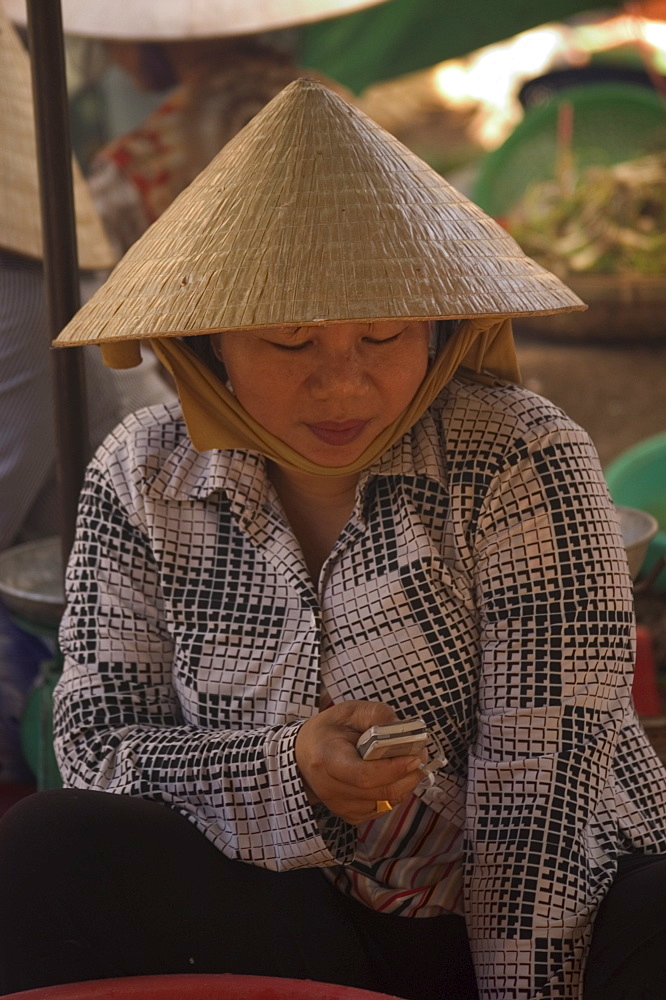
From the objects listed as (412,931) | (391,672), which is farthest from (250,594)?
(412,931)

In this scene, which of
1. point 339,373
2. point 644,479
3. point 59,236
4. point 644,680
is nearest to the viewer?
point 339,373

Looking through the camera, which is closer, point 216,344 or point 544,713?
point 544,713

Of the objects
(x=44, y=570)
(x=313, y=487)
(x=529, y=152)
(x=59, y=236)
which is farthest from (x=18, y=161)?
(x=529, y=152)

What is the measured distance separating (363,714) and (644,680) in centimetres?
114

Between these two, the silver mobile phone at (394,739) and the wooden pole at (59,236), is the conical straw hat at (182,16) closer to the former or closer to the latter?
the wooden pole at (59,236)

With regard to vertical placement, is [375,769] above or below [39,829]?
above

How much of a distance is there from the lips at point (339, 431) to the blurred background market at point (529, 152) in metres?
1.23

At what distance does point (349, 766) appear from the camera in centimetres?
118

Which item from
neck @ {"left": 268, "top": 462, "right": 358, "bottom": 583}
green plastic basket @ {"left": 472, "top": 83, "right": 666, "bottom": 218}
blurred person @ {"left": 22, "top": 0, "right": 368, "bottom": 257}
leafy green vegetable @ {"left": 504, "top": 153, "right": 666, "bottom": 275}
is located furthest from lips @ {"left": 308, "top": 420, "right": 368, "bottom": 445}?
green plastic basket @ {"left": 472, "top": 83, "right": 666, "bottom": 218}

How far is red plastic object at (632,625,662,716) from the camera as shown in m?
2.18

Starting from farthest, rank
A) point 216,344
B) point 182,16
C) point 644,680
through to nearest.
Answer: point 182,16 → point 644,680 → point 216,344

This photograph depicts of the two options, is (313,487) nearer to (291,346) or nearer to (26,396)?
(291,346)

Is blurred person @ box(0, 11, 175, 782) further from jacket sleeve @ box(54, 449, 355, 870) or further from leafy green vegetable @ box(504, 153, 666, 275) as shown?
leafy green vegetable @ box(504, 153, 666, 275)

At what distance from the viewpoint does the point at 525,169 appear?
530 cm
